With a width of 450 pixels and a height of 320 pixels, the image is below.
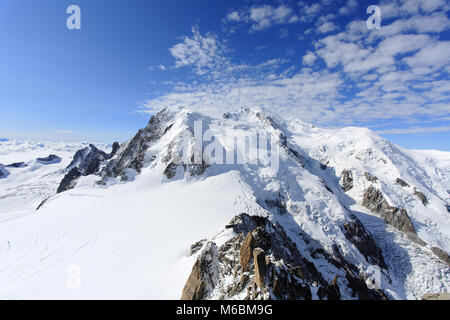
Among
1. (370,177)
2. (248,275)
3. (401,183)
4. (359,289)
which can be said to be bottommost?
(359,289)

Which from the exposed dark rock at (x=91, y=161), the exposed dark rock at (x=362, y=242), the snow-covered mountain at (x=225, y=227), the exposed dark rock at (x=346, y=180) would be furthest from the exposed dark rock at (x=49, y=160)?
the exposed dark rock at (x=346, y=180)

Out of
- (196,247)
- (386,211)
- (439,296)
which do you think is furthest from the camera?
(386,211)

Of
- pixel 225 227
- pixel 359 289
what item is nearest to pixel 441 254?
pixel 359 289

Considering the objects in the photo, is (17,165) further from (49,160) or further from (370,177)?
(370,177)

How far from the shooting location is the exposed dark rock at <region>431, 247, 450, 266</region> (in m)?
48.5

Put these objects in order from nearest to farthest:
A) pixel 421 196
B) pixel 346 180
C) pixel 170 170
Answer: pixel 170 170, pixel 421 196, pixel 346 180

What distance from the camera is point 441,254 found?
4953 centimetres

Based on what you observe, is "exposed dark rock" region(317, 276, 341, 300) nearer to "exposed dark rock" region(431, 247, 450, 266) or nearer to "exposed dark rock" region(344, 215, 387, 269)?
"exposed dark rock" region(344, 215, 387, 269)

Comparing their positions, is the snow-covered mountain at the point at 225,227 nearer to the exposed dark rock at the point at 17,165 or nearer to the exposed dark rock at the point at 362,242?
the exposed dark rock at the point at 362,242

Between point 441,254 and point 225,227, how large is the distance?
6269cm

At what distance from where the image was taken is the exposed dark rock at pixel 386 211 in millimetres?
56428

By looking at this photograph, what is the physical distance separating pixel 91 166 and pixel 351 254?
98.1 m
